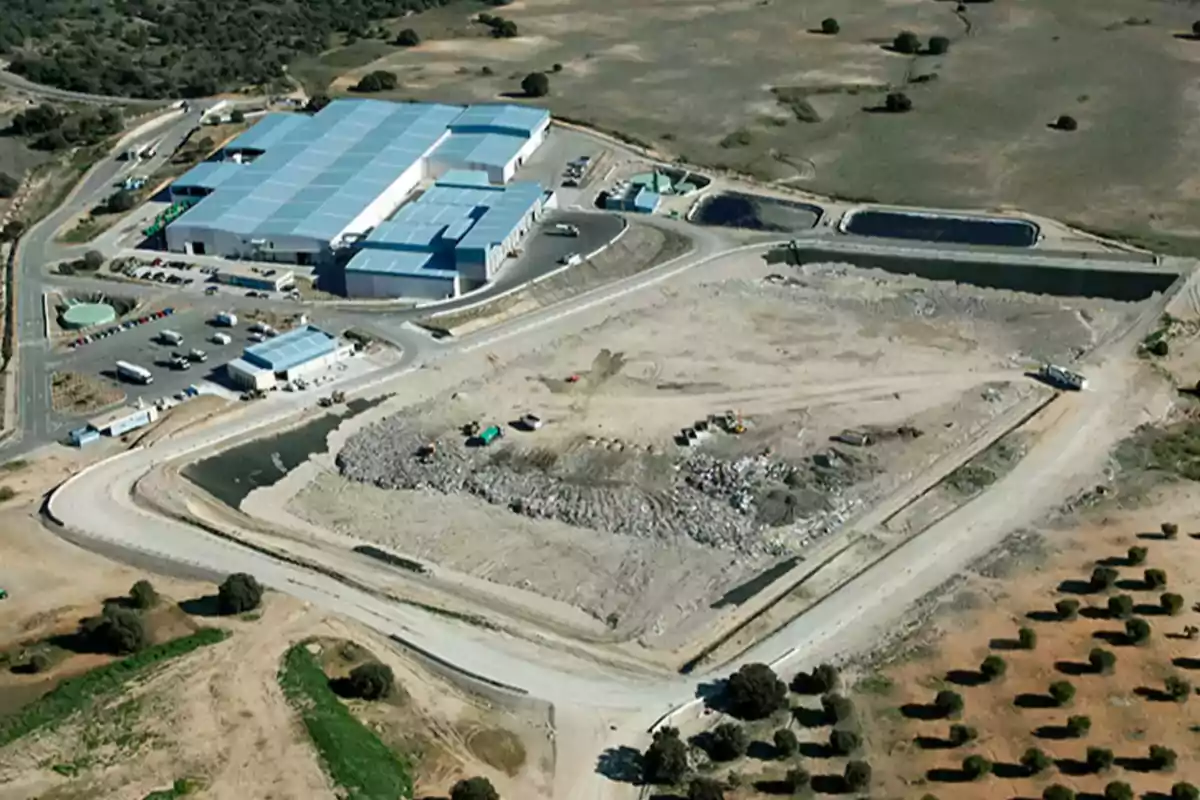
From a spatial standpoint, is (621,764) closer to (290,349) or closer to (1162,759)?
(1162,759)

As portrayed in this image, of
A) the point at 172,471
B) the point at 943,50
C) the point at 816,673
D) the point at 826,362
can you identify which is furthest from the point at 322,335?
the point at 943,50

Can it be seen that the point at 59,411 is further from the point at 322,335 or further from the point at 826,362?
the point at 826,362

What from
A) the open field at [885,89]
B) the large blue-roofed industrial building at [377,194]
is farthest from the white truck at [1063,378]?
the large blue-roofed industrial building at [377,194]

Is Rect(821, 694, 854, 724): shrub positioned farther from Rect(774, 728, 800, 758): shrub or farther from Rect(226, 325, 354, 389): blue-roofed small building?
Rect(226, 325, 354, 389): blue-roofed small building

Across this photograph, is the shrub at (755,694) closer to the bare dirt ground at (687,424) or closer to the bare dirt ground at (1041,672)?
the bare dirt ground at (1041,672)

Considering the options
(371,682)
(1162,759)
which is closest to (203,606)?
(371,682)
